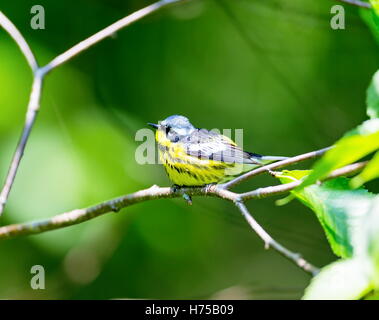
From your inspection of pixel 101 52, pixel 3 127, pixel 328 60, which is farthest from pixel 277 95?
pixel 3 127

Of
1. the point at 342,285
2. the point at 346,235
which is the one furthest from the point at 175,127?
the point at 342,285

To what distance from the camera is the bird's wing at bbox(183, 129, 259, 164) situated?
2.97 m

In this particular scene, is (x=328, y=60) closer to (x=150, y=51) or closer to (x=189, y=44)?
(x=189, y=44)

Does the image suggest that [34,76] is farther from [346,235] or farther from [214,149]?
[214,149]

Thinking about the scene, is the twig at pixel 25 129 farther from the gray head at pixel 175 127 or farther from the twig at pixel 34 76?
the gray head at pixel 175 127

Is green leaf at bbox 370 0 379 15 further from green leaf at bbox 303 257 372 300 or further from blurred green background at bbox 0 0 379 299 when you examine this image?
blurred green background at bbox 0 0 379 299

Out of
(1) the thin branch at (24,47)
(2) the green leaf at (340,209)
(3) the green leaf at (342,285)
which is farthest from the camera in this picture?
(1) the thin branch at (24,47)

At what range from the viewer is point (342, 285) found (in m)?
0.88

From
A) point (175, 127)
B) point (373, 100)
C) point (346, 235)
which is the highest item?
point (175, 127)

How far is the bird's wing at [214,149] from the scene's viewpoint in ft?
9.75

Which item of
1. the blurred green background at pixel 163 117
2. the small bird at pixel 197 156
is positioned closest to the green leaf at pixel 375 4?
the small bird at pixel 197 156

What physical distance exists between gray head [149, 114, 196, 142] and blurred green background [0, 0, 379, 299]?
23cm

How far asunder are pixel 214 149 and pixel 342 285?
7.50 feet

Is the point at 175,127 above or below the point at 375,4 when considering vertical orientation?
above
